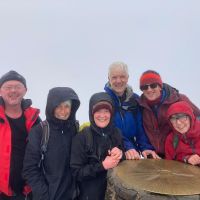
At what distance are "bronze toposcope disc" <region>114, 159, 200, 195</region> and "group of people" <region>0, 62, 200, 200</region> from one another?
20 cm

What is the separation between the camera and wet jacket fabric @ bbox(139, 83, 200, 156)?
4457 millimetres

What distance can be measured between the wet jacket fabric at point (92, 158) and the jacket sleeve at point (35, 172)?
404 millimetres

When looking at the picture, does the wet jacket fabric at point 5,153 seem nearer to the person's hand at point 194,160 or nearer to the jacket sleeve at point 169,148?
the jacket sleeve at point 169,148

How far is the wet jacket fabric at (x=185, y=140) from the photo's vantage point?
3889 mm

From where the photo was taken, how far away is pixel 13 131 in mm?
3904

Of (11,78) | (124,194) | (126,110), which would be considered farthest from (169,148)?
(11,78)

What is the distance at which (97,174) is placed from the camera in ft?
11.9

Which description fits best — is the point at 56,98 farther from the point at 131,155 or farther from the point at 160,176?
the point at 160,176

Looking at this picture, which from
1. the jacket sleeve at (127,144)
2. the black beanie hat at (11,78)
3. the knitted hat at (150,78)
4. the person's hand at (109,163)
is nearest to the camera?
the person's hand at (109,163)

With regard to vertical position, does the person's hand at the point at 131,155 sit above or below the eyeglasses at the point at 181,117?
below

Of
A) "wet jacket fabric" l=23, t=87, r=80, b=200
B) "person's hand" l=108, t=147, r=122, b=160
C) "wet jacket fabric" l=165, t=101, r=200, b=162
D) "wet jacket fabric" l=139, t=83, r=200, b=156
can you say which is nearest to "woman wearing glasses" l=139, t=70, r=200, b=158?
"wet jacket fabric" l=139, t=83, r=200, b=156

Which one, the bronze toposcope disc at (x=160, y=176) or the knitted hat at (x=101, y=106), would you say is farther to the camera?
the knitted hat at (x=101, y=106)

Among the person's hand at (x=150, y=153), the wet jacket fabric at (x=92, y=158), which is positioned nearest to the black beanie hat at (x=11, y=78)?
the wet jacket fabric at (x=92, y=158)

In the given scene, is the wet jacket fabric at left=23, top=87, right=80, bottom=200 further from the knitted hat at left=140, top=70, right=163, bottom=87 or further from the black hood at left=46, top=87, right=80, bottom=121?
the knitted hat at left=140, top=70, right=163, bottom=87
